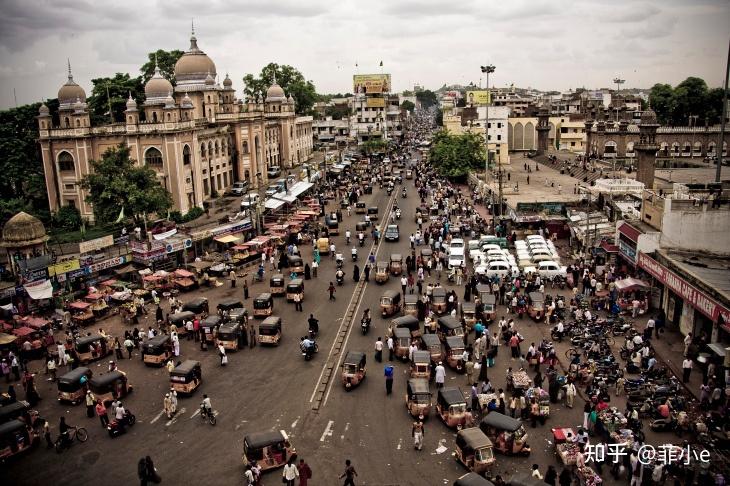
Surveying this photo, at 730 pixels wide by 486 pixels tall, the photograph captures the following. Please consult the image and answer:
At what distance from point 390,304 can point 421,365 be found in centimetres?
694

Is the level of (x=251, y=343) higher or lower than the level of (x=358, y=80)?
lower

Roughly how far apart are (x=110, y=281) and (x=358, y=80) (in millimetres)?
95418

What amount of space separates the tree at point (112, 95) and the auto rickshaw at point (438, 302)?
2045 inches

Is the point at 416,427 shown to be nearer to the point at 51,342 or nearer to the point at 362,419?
the point at 362,419

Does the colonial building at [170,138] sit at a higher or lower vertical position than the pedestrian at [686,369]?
higher

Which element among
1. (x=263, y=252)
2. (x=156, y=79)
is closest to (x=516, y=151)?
(x=156, y=79)

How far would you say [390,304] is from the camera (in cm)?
2822

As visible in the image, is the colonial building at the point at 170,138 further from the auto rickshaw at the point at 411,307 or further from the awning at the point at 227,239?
the auto rickshaw at the point at 411,307

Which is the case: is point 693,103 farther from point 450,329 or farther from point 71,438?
point 71,438

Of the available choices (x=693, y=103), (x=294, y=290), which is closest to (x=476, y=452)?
(x=294, y=290)

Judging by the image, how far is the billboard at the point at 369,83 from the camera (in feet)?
371

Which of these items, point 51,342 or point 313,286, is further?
point 313,286

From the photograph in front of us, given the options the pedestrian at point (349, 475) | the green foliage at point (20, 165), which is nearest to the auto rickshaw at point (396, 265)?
the pedestrian at point (349, 475)

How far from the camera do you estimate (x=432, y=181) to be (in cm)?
6894
